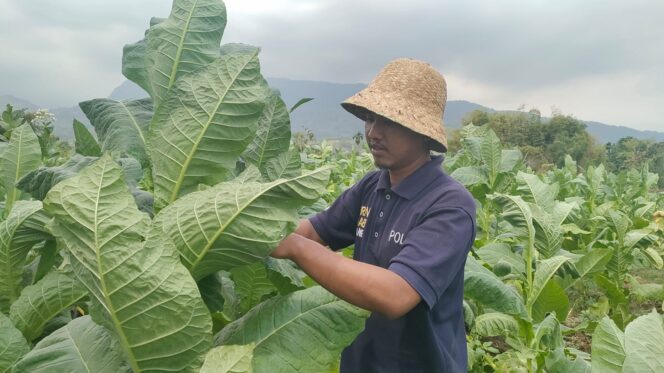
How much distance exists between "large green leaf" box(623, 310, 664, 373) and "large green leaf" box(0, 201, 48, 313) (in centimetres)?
145

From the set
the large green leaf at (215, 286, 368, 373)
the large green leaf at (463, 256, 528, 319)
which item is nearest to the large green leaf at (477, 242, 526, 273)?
the large green leaf at (463, 256, 528, 319)

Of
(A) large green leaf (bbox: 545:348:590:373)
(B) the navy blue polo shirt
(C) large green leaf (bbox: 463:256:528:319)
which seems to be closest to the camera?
(B) the navy blue polo shirt

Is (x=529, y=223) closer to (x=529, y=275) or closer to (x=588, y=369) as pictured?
(x=529, y=275)

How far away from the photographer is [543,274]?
2.94 meters

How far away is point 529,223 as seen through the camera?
9.87 ft

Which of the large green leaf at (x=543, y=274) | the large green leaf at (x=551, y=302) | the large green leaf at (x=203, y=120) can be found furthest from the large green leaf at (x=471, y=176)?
the large green leaf at (x=203, y=120)

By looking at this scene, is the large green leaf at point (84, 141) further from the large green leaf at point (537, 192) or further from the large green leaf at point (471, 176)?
the large green leaf at point (471, 176)

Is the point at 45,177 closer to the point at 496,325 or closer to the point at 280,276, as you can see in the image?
the point at 280,276

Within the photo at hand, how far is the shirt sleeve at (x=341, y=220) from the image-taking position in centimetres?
223

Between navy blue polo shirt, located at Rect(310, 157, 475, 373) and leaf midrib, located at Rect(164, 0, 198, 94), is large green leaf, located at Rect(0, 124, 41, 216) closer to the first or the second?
leaf midrib, located at Rect(164, 0, 198, 94)

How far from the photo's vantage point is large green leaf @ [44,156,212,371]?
3.25 ft

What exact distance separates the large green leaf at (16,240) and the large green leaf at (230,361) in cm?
58

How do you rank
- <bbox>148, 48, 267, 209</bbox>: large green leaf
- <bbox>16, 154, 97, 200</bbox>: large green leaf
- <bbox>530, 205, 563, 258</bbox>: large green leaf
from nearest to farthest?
<bbox>148, 48, 267, 209</bbox>: large green leaf → <bbox>16, 154, 97, 200</bbox>: large green leaf → <bbox>530, 205, 563, 258</bbox>: large green leaf

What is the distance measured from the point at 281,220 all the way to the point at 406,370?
1.05 m
